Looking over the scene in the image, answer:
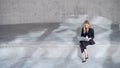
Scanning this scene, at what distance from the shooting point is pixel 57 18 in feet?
40.6

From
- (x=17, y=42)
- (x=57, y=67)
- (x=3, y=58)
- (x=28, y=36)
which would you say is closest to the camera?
(x=57, y=67)

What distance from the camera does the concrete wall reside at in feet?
39.9

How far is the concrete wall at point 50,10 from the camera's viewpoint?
12.1 metres

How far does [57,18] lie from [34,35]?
261 cm

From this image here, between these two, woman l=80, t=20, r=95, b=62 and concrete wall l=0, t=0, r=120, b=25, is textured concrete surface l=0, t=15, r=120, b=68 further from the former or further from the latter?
concrete wall l=0, t=0, r=120, b=25

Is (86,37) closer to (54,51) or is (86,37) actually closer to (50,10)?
(54,51)

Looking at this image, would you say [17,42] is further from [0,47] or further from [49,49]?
[49,49]

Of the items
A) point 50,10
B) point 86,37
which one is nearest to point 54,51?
point 86,37

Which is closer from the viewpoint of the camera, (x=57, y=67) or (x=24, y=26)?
(x=57, y=67)

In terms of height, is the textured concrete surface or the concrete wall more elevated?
the concrete wall

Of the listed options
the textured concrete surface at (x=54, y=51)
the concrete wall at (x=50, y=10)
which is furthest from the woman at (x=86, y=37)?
the concrete wall at (x=50, y=10)

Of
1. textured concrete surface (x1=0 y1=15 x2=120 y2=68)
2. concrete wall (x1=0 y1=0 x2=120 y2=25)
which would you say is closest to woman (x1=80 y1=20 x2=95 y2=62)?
textured concrete surface (x1=0 y1=15 x2=120 y2=68)

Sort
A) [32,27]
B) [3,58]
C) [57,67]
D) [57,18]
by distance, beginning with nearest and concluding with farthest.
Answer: [57,67] → [3,58] → [32,27] → [57,18]

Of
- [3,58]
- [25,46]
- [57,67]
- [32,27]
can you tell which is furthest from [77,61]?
[32,27]
